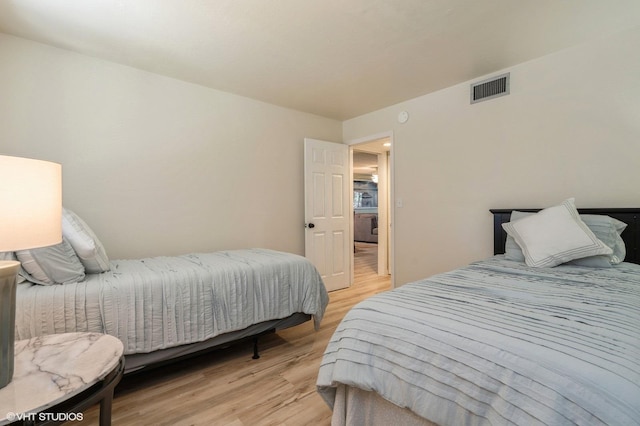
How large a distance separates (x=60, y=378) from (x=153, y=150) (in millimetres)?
2397

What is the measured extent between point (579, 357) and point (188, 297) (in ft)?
6.47

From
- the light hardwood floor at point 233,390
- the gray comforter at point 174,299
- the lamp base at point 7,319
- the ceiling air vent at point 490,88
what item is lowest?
the light hardwood floor at point 233,390

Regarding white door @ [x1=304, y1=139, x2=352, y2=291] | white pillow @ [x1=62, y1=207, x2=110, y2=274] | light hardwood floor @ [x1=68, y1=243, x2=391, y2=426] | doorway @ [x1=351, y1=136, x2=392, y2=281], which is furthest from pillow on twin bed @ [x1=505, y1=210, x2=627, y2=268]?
white pillow @ [x1=62, y1=207, x2=110, y2=274]

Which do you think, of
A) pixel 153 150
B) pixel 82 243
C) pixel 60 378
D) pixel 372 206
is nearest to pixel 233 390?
A: pixel 60 378

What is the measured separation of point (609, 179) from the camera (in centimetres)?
230

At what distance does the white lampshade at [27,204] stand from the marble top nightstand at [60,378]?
0.41 meters

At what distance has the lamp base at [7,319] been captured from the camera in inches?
35.2

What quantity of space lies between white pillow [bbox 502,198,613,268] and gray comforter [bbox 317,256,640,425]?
39cm

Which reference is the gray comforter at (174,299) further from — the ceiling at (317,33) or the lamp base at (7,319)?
the ceiling at (317,33)

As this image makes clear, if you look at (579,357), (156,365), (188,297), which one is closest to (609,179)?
(579,357)

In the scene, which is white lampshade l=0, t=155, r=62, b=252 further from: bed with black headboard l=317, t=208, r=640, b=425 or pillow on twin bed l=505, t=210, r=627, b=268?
pillow on twin bed l=505, t=210, r=627, b=268

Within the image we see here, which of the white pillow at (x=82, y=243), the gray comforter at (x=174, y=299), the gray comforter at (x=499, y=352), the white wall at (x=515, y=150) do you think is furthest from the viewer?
the white wall at (x=515, y=150)

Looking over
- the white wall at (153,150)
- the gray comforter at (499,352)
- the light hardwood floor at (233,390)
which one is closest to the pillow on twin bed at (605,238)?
the gray comforter at (499,352)

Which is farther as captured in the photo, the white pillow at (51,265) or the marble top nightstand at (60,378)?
the white pillow at (51,265)
